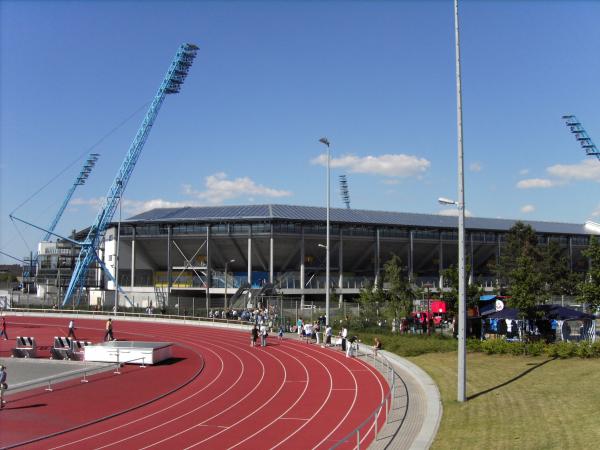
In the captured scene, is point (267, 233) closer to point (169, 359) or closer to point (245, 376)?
point (169, 359)

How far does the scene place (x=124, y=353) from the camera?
29.4m

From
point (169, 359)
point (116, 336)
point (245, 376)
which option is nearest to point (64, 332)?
point (116, 336)

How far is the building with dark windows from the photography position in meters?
72.8

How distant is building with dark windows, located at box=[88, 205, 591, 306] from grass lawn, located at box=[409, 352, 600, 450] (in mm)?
45512

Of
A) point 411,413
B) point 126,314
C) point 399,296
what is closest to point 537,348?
point 411,413

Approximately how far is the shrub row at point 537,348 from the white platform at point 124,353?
15.3m

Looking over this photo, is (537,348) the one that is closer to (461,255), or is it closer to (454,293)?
(454,293)

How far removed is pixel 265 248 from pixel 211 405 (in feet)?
179

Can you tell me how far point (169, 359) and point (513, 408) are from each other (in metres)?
18.9

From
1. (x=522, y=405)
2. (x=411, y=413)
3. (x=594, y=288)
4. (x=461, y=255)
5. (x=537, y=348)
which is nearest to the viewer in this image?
(x=522, y=405)

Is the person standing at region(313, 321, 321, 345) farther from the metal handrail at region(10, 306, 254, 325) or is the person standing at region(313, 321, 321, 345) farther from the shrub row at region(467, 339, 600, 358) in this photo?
the metal handrail at region(10, 306, 254, 325)

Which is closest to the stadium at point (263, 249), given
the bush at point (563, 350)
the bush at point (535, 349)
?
the bush at point (535, 349)

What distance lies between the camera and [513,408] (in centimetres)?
1727

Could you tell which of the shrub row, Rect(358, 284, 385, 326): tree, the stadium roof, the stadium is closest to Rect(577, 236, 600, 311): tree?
the shrub row
